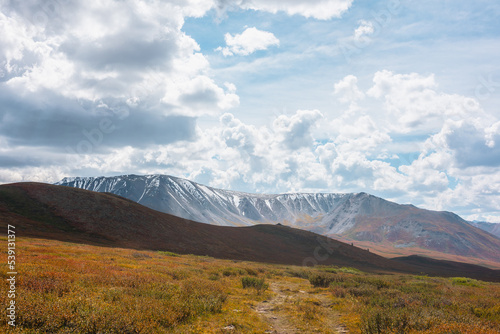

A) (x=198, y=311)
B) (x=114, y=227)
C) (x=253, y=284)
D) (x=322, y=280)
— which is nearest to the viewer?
(x=198, y=311)

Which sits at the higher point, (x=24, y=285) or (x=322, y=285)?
(x=24, y=285)

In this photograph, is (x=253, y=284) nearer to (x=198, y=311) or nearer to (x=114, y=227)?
(x=198, y=311)

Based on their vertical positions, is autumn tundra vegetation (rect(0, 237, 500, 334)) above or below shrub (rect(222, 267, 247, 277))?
above

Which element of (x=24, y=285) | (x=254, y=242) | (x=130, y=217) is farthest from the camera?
(x=254, y=242)

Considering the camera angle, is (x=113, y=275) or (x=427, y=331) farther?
(x=113, y=275)

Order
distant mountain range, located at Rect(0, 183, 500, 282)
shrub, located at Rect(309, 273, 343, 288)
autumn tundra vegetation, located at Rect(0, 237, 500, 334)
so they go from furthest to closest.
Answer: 1. distant mountain range, located at Rect(0, 183, 500, 282)
2. shrub, located at Rect(309, 273, 343, 288)
3. autumn tundra vegetation, located at Rect(0, 237, 500, 334)

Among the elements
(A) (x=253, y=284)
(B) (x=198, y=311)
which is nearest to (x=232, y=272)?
(A) (x=253, y=284)

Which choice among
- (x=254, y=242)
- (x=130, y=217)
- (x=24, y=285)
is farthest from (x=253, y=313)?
(x=254, y=242)

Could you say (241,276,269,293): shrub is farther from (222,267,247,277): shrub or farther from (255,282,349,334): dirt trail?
(222,267,247,277): shrub

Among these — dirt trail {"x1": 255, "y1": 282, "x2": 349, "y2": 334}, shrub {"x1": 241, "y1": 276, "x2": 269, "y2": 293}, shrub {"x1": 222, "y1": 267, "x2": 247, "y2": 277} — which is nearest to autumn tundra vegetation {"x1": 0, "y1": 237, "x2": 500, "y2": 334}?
dirt trail {"x1": 255, "y1": 282, "x2": 349, "y2": 334}

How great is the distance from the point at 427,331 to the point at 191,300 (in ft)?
26.5

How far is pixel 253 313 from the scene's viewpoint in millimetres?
11352

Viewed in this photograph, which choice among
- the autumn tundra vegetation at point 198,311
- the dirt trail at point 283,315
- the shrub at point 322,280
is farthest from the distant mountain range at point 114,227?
the dirt trail at point 283,315

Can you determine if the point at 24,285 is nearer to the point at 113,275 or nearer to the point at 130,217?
the point at 113,275
